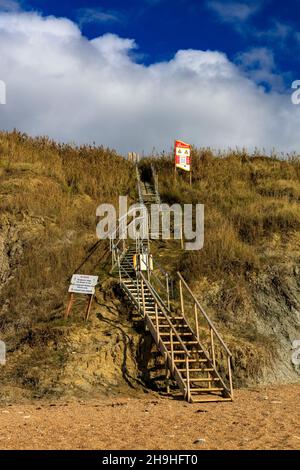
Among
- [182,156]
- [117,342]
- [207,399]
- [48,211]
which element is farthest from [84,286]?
[182,156]

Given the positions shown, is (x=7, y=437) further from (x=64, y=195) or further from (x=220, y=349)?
(x=64, y=195)

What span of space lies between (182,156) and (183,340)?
13479mm

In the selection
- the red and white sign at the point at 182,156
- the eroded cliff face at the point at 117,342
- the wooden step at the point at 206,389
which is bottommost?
the wooden step at the point at 206,389

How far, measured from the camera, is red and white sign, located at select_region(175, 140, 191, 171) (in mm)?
26319

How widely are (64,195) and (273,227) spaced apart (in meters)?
9.34

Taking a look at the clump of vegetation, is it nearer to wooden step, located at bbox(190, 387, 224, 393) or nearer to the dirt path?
wooden step, located at bbox(190, 387, 224, 393)

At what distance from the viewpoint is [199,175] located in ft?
90.9

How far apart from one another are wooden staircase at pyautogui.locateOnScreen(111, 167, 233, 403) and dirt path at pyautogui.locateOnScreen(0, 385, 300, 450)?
2.20 ft

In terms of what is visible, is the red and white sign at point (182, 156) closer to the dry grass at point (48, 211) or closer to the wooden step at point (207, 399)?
the dry grass at point (48, 211)

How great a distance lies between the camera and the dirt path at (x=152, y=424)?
8297mm

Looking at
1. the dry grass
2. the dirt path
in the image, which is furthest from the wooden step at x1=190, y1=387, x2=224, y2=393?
the dry grass

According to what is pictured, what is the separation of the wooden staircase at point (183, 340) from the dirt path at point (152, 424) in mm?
671

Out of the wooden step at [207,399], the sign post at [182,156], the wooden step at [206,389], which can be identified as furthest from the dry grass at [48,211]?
the wooden step at [207,399]
